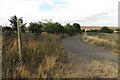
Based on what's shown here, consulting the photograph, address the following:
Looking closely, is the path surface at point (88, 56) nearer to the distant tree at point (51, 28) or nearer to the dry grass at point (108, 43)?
the dry grass at point (108, 43)

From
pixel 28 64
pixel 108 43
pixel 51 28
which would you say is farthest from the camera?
pixel 51 28

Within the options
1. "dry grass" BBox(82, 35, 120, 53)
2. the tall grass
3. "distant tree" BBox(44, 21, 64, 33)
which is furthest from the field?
"distant tree" BBox(44, 21, 64, 33)

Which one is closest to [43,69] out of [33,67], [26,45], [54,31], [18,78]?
[33,67]

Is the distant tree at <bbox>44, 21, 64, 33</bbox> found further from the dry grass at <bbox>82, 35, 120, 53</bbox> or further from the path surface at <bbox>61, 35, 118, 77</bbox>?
the path surface at <bbox>61, 35, 118, 77</bbox>

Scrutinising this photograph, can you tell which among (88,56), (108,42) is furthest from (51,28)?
(88,56)

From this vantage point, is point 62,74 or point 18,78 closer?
point 18,78

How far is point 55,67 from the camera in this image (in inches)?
324

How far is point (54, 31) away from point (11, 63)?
4325 centimetres

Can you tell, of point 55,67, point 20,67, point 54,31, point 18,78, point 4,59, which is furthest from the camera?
point 54,31

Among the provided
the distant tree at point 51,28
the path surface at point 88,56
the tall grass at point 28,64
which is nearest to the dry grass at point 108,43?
the path surface at point 88,56

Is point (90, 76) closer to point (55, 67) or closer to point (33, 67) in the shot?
point (55, 67)

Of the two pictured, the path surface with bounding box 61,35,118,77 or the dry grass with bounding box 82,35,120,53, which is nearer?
the path surface with bounding box 61,35,118,77

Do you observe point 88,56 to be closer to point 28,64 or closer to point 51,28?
point 28,64

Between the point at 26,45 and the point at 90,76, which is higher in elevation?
the point at 26,45
